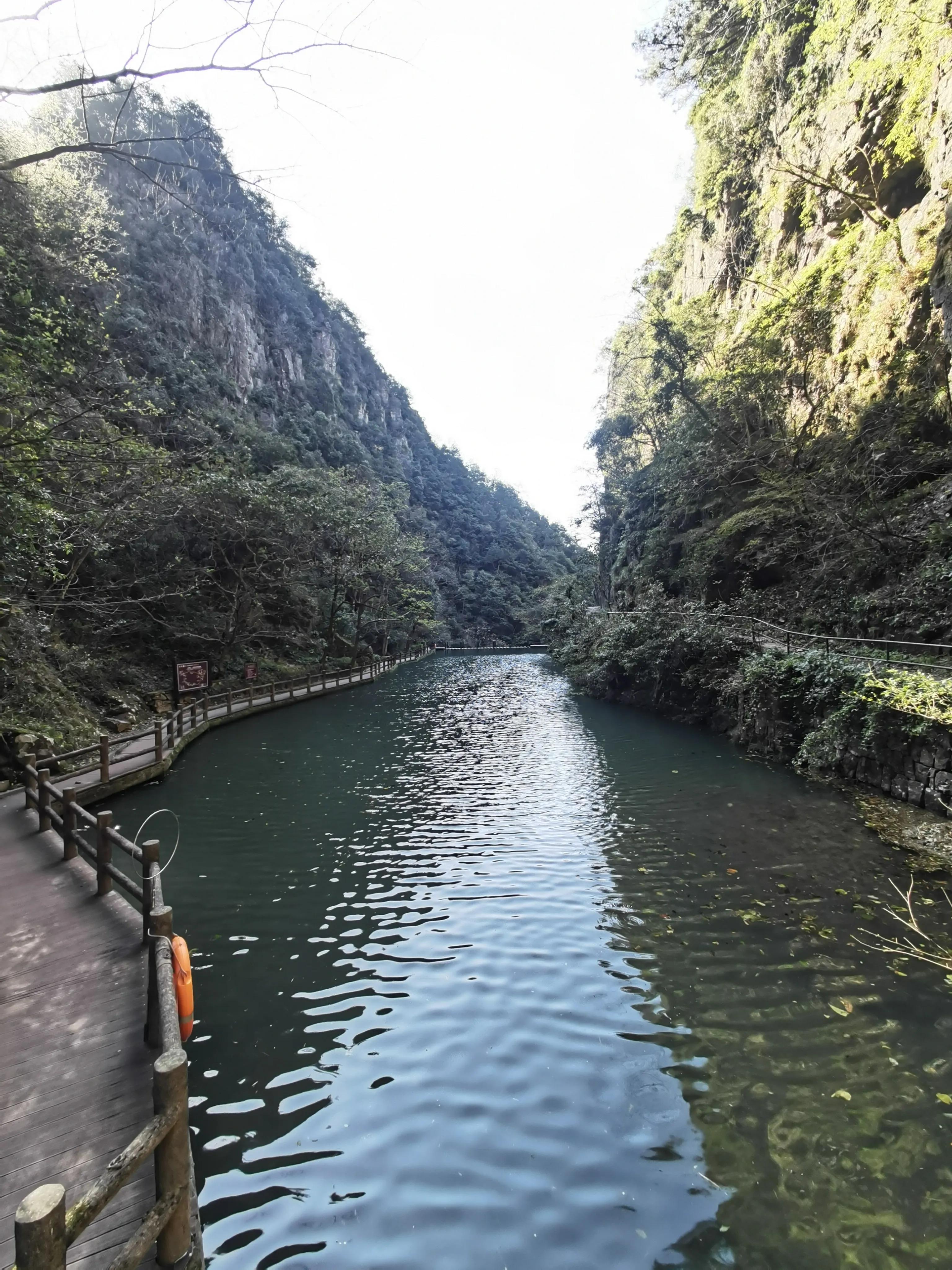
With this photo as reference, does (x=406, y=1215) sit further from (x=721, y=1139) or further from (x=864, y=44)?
(x=864, y=44)

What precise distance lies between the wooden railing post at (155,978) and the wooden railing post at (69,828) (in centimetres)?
348

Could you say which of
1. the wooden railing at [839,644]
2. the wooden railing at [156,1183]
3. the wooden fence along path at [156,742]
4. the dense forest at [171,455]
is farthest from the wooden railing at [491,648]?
the wooden railing at [156,1183]

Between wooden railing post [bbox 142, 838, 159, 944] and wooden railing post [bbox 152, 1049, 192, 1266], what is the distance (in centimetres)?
244

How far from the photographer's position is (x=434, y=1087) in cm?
388

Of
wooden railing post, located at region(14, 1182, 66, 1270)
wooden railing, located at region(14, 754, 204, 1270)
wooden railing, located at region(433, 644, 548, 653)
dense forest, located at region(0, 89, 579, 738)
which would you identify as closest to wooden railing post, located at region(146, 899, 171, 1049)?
wooden railing, located at region(14, 754, 204, 1270)

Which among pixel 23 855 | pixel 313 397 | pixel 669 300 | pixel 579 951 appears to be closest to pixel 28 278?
pixel 23 855

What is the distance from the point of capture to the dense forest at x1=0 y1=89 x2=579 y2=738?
9.32 metres

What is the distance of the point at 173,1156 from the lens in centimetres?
238

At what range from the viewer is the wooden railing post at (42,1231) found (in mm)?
1583

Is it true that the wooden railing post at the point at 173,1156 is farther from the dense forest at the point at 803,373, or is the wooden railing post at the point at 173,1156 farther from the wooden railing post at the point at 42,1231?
the dense forest at the point at 803,373

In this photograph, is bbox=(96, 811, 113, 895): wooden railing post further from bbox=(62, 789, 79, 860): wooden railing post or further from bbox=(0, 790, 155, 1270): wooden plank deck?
bbox=(62, 789, 79, 860): wooden railing post

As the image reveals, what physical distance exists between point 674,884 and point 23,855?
758 centimetres

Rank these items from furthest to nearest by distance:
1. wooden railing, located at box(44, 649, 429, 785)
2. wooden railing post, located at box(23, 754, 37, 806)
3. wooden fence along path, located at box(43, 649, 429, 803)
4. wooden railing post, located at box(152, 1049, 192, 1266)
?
wooden railing, located at box(44, 649, 429, 785)
wooden fence along path, located at box(43, 649, 429, 803)
wooden railing post, located at box(23, 754, 37, 806)
wooden railing post, located at box(152, 1049, 192, 1266)

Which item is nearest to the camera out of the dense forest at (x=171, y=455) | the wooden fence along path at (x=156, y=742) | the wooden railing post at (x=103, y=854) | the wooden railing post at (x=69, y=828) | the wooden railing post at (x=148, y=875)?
the wooden railing post at (x=148, y=875)
